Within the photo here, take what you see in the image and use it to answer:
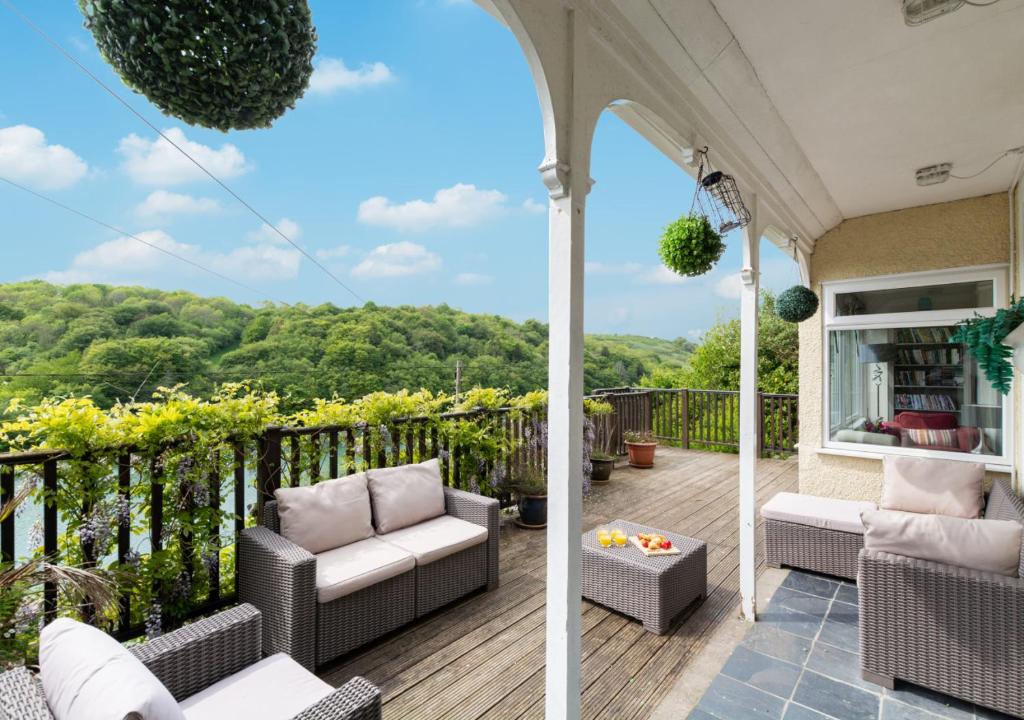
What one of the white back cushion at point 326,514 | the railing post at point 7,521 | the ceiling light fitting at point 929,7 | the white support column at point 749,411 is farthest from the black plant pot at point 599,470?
the railing post at point 7,521

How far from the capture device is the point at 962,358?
3951mm

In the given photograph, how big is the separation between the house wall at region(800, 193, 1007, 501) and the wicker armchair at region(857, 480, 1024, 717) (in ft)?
8.13

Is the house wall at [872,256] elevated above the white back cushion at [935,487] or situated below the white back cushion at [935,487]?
above

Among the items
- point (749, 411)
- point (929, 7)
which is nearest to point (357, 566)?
point (749, 411)

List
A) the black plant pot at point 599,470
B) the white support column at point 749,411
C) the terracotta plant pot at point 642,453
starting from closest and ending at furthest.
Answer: the white support column at point 749,411 → the black plant pot at point 599,470 → the terracotta plant pot at point 642,453

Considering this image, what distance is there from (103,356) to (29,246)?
18.6 ft

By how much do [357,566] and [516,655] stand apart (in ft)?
2.90

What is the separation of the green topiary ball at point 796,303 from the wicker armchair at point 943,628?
212 centimetres

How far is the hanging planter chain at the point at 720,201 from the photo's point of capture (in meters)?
2.29

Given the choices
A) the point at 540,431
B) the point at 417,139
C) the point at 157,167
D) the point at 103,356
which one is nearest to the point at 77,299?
the point at 103,356

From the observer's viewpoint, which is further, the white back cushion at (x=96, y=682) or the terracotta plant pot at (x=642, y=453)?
the terracotta plant pot at (x=642, y=453)

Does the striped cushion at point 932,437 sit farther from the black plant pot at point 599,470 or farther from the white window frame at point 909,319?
the black plant pot at point 599,470

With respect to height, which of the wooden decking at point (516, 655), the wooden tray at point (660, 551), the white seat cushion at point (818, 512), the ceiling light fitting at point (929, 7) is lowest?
the wooden decking at point (516, 655)

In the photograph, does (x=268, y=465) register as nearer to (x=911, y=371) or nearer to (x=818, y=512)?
(x=818, y=512)
